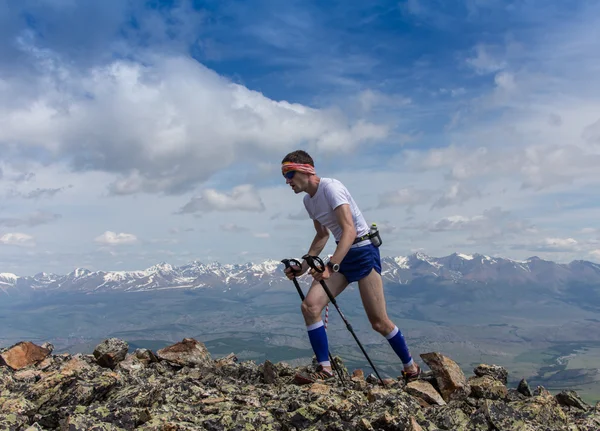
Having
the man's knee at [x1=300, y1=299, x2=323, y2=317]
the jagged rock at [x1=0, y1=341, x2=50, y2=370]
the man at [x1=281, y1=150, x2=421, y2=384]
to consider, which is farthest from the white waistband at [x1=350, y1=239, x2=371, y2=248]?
the jagged rock at [x1=0, y1=341, x2=50, y2=370]

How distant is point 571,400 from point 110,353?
10.9 m

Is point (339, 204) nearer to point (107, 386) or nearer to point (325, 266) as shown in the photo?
point (325, 266)

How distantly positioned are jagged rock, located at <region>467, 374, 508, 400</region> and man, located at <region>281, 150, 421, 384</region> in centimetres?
195

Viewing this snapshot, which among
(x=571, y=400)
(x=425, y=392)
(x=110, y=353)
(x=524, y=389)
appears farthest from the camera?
(x=110, y=353)

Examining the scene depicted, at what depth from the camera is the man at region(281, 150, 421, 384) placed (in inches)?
355

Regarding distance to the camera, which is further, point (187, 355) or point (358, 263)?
point (187, 355)

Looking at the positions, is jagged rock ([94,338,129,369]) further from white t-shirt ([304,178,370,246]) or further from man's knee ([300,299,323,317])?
white t-shirt ([304,178,370,246])

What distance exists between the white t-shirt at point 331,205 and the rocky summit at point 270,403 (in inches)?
122

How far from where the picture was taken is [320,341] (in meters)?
9.48

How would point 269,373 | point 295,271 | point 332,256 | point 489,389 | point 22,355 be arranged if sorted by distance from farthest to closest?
point 22,355
point 269,373
point 295,271
point 489,389
point 332,256

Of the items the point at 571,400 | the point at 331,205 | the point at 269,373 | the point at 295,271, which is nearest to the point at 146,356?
the point at 269,373

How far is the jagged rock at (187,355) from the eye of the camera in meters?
12.1

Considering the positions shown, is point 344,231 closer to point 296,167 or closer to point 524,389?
point 296,167

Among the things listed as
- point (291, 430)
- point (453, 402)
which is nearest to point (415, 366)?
point (453, 402)
